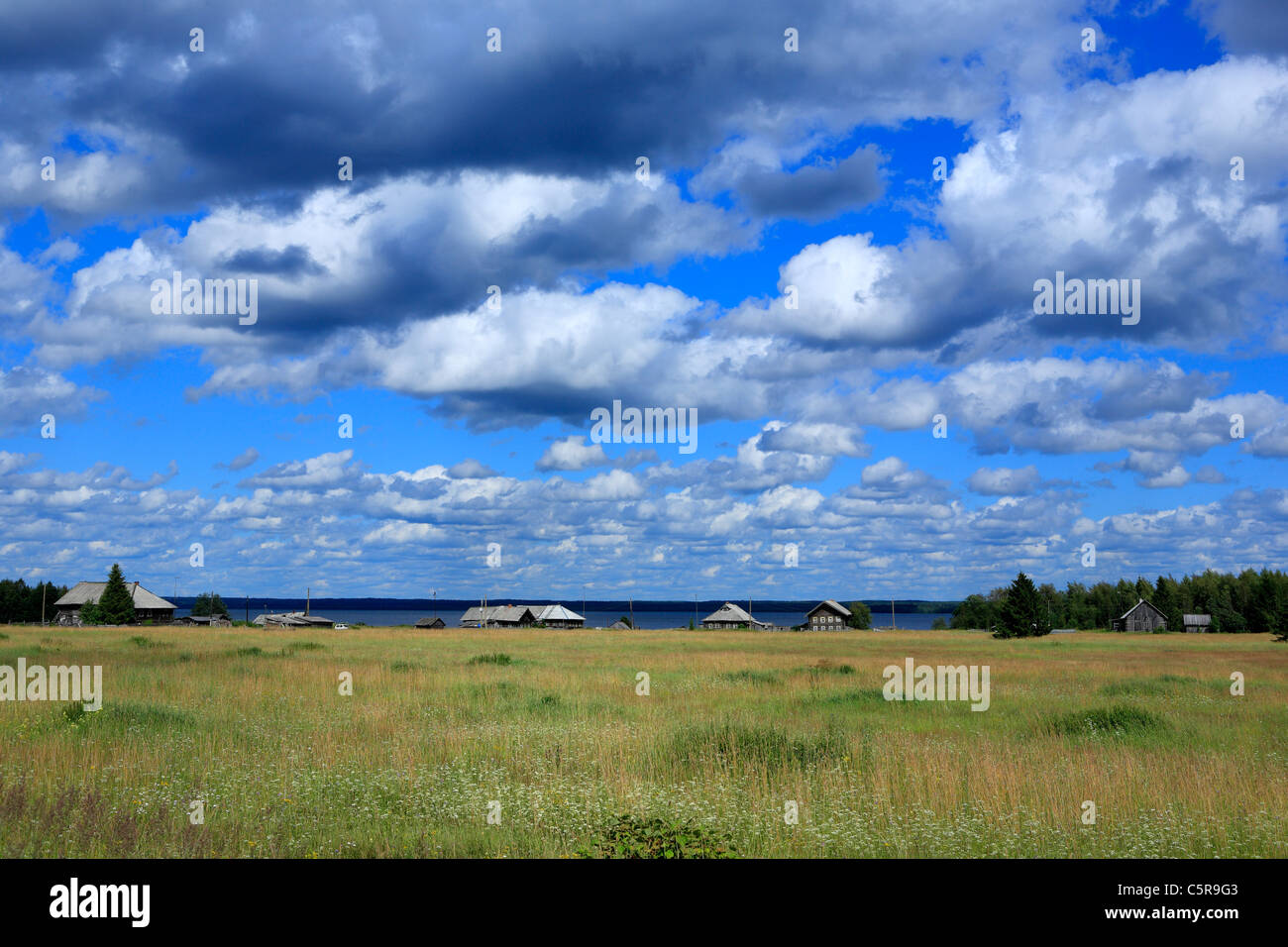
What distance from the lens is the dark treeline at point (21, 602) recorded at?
12588 centimetres

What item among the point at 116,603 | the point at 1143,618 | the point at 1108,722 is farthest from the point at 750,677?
the point at 1143,618

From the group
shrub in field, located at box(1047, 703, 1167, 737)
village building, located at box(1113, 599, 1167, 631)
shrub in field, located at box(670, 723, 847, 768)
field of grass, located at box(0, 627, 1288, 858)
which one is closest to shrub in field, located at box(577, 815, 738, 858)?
field of grass, located at box(0, 627, 1288, 858)

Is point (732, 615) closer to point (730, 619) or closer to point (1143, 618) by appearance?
point (730, 619)

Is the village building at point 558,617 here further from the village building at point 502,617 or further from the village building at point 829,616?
the village building at point 829,616

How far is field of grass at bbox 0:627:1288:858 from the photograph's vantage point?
9062mm

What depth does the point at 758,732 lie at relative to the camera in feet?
49.6

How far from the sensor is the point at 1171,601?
5723 inches

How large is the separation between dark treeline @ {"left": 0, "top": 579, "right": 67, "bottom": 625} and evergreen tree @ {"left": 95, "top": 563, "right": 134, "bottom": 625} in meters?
30.9

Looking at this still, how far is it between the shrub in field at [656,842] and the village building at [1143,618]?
143852 millimetres

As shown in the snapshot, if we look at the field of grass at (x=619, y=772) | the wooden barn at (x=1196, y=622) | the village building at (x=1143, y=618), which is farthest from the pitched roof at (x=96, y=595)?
the wooden barn at (x=1196, y=622)
